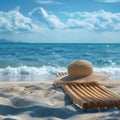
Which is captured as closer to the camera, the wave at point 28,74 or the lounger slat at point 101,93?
the lounger slat at point 101,93

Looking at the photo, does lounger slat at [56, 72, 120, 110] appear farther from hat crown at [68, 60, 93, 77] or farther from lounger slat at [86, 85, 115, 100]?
hat crown at [68, 60, 93, 77]

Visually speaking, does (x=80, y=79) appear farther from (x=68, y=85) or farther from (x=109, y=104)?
(x=109, y=104)

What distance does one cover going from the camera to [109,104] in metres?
4.48

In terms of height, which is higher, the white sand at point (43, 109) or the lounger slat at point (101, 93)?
the lounger slat at point (101, 93)

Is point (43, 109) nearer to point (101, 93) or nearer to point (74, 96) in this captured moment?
point (74, 96)

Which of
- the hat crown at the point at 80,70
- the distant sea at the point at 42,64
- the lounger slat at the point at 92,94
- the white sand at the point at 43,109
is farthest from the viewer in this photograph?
the distant sea at the point at 42,64

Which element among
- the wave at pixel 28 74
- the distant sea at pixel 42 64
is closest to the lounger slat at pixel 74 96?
the distant sea at pixel 42 64

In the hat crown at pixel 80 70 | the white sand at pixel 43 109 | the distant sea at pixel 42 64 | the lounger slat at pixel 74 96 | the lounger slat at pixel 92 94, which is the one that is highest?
the hat crown at pixel 80 70

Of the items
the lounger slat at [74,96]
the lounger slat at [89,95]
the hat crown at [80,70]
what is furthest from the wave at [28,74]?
the lounger slat at [74,96]

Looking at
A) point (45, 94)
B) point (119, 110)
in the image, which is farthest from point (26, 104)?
point (119, 110)

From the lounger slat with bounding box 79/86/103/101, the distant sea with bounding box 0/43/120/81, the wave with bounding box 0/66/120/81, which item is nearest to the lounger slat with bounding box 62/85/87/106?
the lounger slat with bounding box 79/86/103/101

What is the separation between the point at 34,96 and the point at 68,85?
0.81m

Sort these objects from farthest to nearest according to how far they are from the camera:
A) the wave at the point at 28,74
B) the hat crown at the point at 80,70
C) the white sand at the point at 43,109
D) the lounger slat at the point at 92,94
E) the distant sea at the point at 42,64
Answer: the distant sea at the point at 42,64 → the wave at the point at 28,74 → the hat crown at the point at 80,70 → the lounger slat at the point at 92,94 → the white sand at the point at 43,109

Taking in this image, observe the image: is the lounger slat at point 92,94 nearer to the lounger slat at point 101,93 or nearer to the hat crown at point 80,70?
the lounger slat at point 101,93
